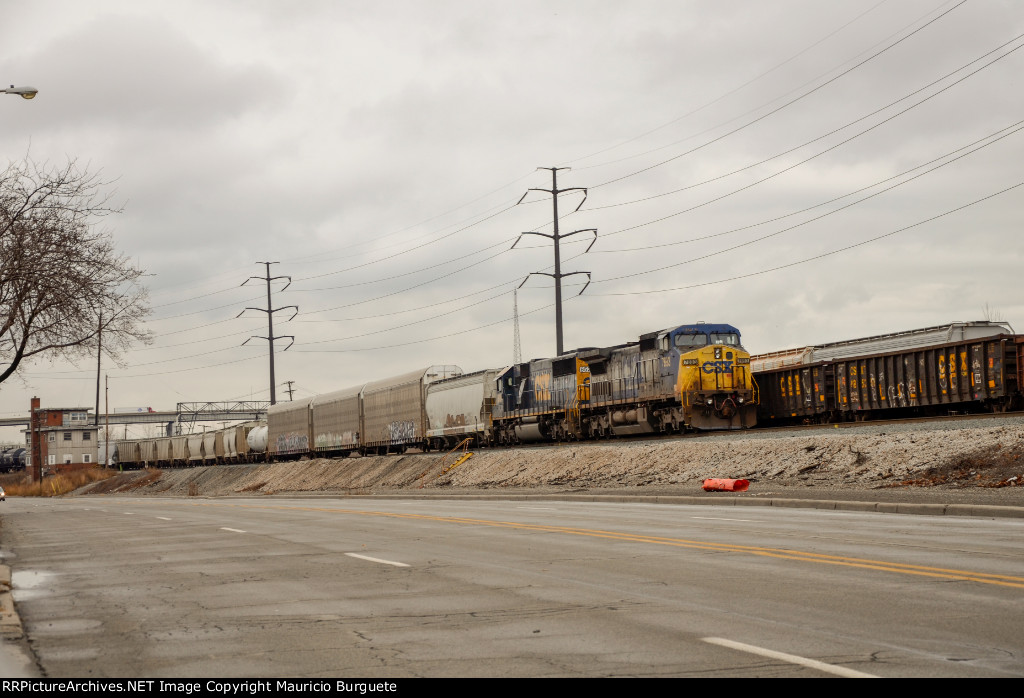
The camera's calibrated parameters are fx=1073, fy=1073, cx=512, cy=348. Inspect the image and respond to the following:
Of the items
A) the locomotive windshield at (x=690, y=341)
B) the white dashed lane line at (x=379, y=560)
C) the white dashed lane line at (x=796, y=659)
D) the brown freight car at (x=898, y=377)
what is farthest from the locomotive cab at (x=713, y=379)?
the white dashed lane line at (x=796, y=659)

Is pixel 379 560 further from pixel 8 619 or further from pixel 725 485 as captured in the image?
pixel 725 485

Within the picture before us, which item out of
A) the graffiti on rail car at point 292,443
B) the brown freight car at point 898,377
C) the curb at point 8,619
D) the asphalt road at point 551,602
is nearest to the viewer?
the asphalt road at point 551,602

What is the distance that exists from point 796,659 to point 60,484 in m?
95.1

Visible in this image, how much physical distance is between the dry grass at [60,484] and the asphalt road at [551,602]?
77174mm

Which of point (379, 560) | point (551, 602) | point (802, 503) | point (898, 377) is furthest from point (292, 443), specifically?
point (551, 602)

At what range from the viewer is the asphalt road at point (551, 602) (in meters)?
7.18

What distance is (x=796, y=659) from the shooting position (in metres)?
6.93

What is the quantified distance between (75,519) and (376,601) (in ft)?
74.3

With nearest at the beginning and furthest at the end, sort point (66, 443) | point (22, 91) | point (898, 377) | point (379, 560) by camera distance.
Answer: point (379, 560), point (22, 91), point (898, 377), point (66, 443)

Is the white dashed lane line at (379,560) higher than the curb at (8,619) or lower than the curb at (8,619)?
lower

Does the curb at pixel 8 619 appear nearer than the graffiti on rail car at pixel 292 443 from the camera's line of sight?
Yes

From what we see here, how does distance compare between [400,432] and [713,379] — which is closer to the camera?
[713,379]

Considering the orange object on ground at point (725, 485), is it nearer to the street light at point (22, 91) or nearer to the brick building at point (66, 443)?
the street light at point (22, 91)

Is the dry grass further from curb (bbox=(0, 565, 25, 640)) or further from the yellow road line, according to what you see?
curb (bbox=(0, 565, 25, 640))
